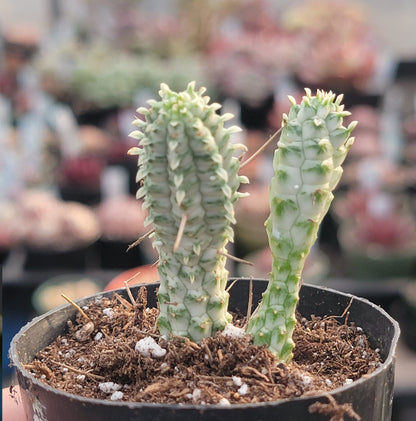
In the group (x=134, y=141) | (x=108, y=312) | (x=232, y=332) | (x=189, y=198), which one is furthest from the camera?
(x=134, y=141)

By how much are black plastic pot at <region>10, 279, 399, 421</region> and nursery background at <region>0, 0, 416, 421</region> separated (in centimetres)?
77

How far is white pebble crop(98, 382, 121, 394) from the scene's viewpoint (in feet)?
2.64

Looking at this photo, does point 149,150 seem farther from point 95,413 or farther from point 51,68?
point 51,68

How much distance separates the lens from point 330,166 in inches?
30.3

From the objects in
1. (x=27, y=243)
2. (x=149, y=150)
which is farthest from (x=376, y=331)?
(x=27, y=243)

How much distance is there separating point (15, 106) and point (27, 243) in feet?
8.68

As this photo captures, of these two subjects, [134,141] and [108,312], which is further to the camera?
[134,141]

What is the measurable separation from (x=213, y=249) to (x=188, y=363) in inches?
5.7

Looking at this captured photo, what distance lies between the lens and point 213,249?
809 mm

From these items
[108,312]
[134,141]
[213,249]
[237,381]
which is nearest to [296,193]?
[213,249]

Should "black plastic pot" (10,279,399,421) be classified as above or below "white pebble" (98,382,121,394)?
above

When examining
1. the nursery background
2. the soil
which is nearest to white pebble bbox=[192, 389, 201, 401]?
the soil

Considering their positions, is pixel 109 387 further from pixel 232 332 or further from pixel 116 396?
pixel 232 332

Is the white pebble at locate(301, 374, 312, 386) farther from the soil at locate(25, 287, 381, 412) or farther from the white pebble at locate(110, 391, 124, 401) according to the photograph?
the white pebble at locate(110, 391, 124, 401)
